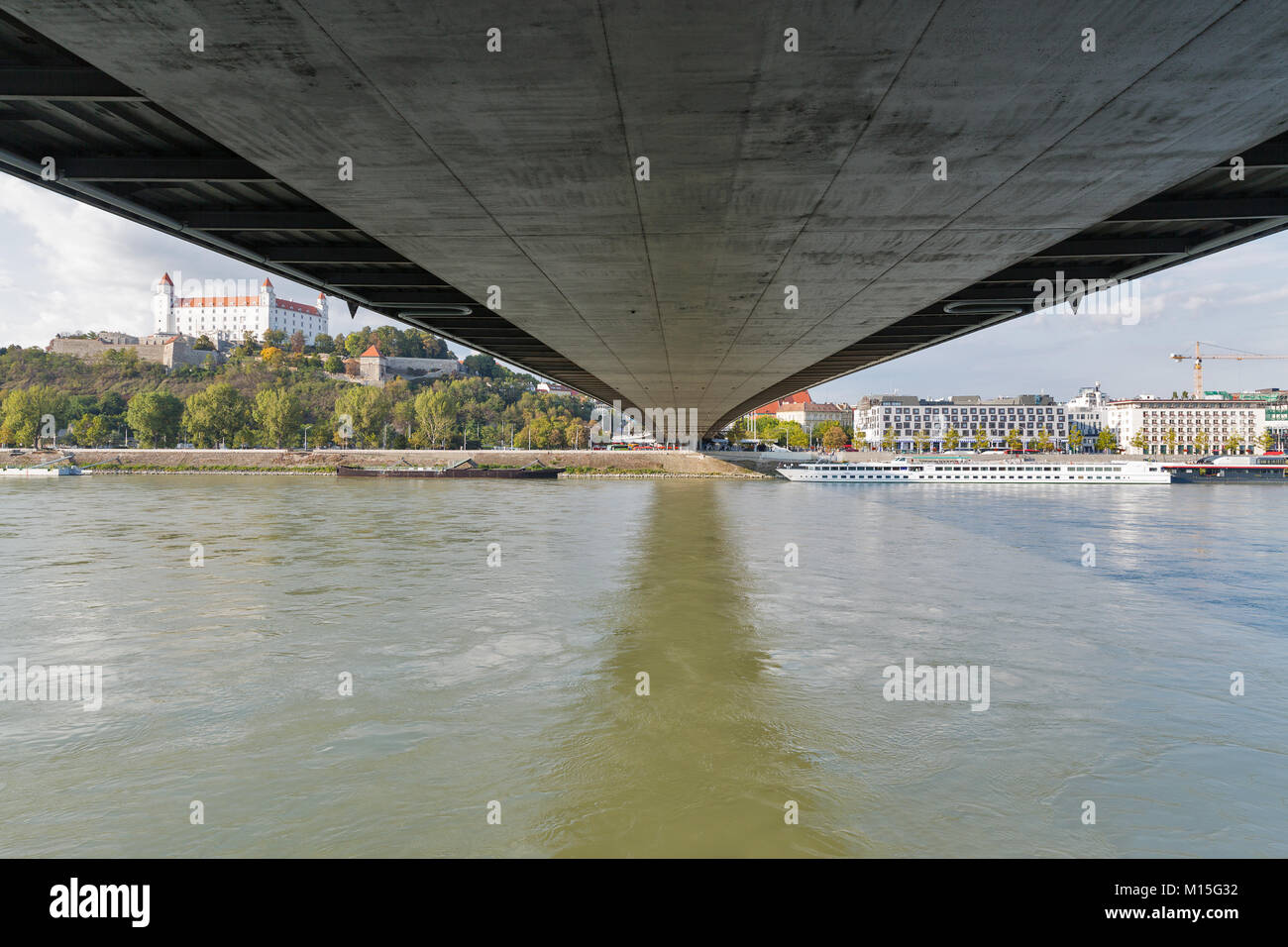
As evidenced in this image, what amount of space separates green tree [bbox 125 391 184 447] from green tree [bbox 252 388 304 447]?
1377 cm

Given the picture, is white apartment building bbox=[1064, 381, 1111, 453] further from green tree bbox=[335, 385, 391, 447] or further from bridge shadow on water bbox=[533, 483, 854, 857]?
bridge shadow on water bbox=[533, 483, 854, 857]

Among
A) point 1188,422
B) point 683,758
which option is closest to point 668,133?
point 683,758

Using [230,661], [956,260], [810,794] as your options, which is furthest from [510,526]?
[810,794]

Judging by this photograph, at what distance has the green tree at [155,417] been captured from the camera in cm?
11044

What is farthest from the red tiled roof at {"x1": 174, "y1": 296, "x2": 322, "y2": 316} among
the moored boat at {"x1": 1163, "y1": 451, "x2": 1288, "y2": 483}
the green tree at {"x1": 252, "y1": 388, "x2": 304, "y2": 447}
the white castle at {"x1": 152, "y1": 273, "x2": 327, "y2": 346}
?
the moored boat at {"x1": 1163, "y1": 451, "x2": 1288, "y2": 483}

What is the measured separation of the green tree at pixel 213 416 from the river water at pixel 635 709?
9891 cm

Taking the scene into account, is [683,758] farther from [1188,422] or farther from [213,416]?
[1188,422]

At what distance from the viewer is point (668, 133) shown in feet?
25.6

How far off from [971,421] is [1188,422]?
4634cm

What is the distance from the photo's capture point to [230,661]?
1135 centimetres

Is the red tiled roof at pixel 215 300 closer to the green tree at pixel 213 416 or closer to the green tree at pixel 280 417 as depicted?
the green tree at pixel 213 416

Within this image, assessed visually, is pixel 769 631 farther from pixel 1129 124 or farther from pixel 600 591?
pixel 1129 124

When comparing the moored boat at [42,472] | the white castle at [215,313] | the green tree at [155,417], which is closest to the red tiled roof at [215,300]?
the white castle at [215,313]

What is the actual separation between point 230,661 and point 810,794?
30.4 feet
